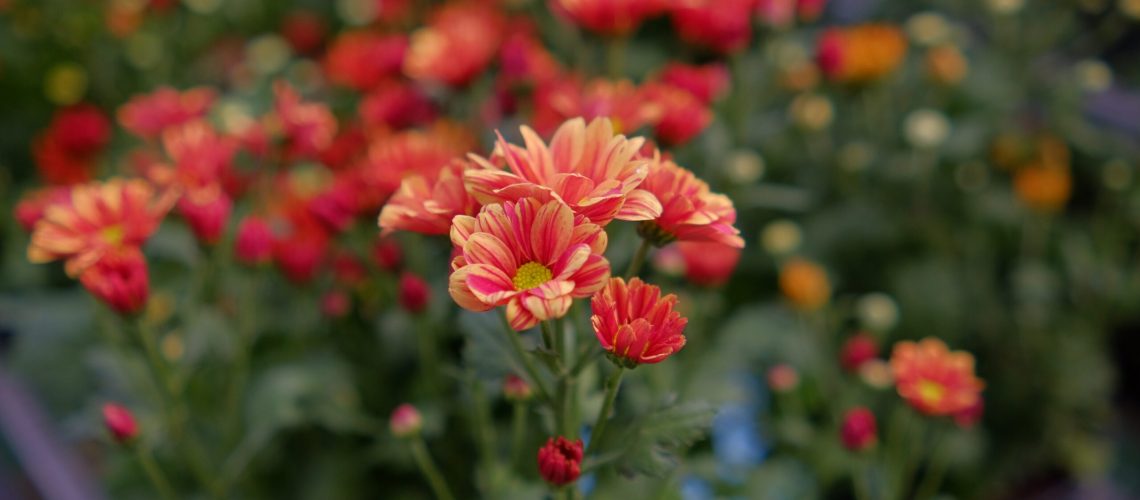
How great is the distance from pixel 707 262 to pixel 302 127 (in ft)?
1.74

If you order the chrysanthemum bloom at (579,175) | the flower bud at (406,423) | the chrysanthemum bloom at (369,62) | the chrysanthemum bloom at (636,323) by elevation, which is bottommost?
the flower bud at (406,423)

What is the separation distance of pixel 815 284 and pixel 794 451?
8.3 inches

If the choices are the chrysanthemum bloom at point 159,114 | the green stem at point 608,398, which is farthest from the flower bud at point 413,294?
the chrysanthemum bloom at point 159,114

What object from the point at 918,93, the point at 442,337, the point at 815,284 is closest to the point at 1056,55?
the point at 918,93

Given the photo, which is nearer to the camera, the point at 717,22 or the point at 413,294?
the point at 413,294

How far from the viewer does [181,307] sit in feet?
3.64

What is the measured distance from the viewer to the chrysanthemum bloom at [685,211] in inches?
20.1

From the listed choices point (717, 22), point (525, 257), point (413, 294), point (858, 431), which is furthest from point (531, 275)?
point (717, 22)

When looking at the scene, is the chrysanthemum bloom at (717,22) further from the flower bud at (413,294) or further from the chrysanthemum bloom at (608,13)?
the flower bud at (413,294)

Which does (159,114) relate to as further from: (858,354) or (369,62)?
(858,354)

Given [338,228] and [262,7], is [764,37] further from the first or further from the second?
[262,7]

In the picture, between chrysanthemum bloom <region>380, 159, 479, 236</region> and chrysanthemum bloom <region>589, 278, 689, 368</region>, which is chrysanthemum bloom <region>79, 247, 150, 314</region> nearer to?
chrysanthemum bloom <region>380, 159, 479, 236</region>

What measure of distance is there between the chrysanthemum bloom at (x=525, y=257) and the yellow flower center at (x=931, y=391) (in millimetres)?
480

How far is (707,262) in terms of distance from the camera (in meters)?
0.92
